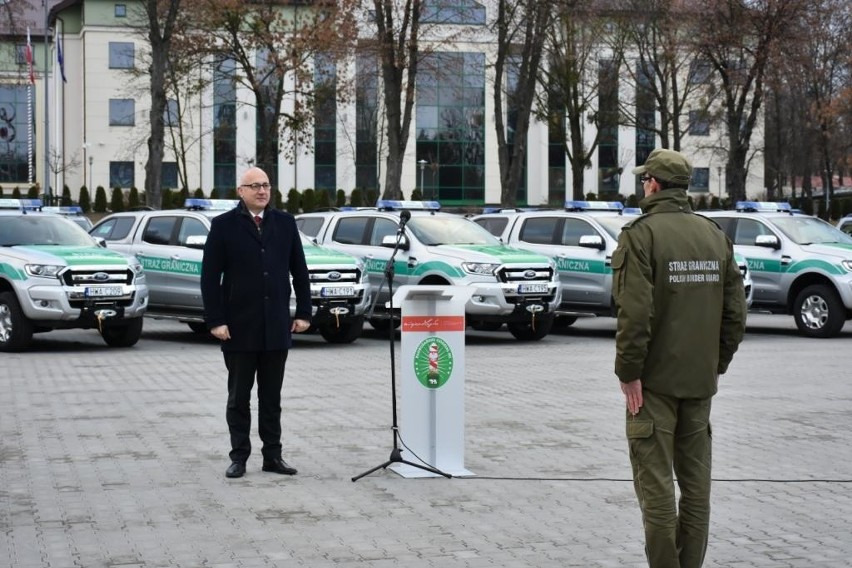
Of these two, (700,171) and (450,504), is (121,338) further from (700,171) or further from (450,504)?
(700,171)

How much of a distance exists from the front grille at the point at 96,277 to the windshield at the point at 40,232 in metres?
1.02

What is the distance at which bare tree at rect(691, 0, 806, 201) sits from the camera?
3847 centimetres

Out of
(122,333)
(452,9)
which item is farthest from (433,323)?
(452,9)

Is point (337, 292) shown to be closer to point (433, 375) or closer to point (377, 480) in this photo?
point (433, 375)

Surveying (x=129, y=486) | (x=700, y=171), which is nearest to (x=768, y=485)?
(x=129, y=486)

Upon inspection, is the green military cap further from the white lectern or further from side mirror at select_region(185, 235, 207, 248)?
side mirror at select_region(185, 235, 207, 248)

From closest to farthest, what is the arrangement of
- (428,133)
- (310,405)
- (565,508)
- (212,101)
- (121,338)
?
(565,508)
(310,405)
(121,338)
(212,101)
(428,133)

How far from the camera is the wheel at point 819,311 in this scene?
21.4 metres

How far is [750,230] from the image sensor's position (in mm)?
22625

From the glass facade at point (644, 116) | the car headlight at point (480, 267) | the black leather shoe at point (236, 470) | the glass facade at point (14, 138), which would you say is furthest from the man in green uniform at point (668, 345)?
the glass facade at point (14, 138)

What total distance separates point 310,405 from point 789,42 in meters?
29.4

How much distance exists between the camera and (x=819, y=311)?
71.3 feet

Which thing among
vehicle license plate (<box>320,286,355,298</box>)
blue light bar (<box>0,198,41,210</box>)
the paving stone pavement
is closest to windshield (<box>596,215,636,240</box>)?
vehicle license plate (<box>320,286,355,298</box>)

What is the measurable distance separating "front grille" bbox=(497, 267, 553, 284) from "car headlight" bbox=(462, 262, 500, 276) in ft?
0.33
